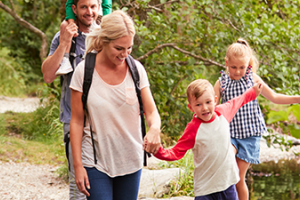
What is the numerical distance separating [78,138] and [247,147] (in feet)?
5.53

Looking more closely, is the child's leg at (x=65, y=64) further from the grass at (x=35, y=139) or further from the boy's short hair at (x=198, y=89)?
the grass at (x=35, y=139)

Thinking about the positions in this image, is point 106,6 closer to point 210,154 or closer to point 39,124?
point 210,154

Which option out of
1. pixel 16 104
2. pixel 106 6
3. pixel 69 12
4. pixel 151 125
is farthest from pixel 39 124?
pixel 151 125

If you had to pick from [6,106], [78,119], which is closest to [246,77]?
[78,119]

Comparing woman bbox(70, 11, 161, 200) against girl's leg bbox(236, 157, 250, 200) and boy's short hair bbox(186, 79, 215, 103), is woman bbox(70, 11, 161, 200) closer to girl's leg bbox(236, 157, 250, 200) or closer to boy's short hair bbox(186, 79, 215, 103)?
boy's short hair bbox(186, 79, 215, 103)

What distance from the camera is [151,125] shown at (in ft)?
6.18

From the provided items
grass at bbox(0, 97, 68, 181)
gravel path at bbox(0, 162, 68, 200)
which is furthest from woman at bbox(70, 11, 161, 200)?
grass at bbox(0, 97, 68, 181)

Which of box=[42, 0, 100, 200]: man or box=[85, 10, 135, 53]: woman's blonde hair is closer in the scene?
box=[85, 10, 135, 53]: woman's blonde hair

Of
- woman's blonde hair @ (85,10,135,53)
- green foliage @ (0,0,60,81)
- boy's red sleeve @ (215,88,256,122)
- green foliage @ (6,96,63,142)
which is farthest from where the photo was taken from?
green foliage @ (0,0,60,81)

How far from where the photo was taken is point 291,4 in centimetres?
479

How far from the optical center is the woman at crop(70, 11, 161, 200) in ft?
6.09

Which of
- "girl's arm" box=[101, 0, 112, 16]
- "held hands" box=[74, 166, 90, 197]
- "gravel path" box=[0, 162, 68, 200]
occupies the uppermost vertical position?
"girl's arm" box=[101, 0, 112, 16]

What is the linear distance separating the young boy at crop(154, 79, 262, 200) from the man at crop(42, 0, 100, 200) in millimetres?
671

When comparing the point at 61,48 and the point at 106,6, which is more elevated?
the point at 106,6
